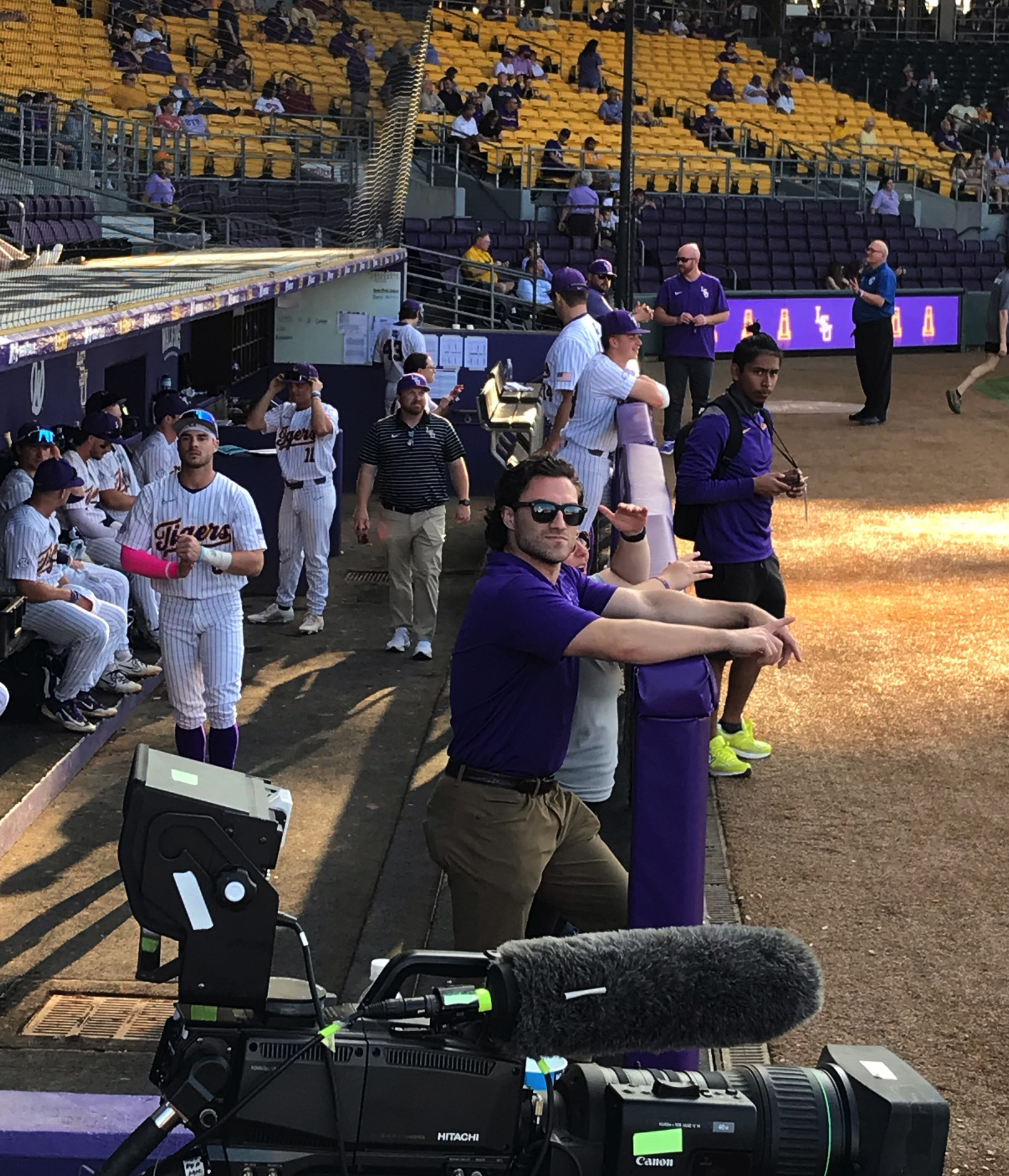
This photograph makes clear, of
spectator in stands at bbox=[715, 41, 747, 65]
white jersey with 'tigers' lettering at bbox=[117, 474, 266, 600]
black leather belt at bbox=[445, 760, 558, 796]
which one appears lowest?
black leather belt at bbox=[445, 760, 558, 796]

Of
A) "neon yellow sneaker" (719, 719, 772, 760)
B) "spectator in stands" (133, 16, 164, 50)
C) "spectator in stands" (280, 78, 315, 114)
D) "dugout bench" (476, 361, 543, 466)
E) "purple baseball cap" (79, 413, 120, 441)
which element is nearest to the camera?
"neon yellow sneaker" (719, 719, 772, 760)

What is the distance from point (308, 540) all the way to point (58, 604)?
9.41ft

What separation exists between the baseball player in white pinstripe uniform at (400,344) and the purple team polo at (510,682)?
36.5 ft

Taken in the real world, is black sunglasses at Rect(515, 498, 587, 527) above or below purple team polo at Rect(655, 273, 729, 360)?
below

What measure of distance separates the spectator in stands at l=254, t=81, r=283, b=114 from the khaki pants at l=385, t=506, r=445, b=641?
37.5 feet

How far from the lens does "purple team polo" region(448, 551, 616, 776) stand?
4207mm

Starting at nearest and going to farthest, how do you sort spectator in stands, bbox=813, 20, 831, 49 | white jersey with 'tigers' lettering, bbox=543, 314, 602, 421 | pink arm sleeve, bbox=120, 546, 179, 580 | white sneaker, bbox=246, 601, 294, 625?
pink arm sleeve, bbox=120, 546, 179, 580, white jersey with 'tigers' lettering, bbox=543, 314, 602, 421, white sneaker, bbox=246, 601, 294, 625, spectator in stands, bbox=813, 20, 831, 49

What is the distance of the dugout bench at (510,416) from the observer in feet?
41.8

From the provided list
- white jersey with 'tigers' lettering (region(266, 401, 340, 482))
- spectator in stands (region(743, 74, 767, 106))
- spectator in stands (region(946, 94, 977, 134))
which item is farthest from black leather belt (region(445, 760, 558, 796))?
spectator in stands (region(946, 94, 977, 134))

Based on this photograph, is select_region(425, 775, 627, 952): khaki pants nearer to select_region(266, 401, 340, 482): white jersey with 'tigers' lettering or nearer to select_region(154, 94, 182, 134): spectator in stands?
select_region(266, 401, 340, 482): white jersey with 'tigers' lettering

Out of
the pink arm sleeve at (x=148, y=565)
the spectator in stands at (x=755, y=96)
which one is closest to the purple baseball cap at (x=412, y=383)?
the pink arm sleeve at (x=148, y=565)

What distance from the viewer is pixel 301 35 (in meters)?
20.9

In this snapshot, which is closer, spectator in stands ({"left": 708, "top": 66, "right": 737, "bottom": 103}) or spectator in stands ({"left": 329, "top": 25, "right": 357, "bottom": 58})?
spectator in stands ({"left": 329, "top": 25, "right": 357, "bottom": 58})

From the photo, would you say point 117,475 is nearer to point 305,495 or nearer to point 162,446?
point 162,446
